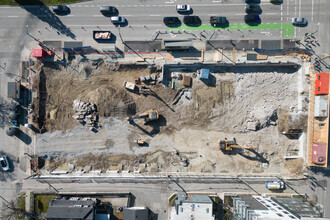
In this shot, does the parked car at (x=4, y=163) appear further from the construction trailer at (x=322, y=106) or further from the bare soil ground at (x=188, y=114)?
the construction trailer at (x=322, y=106)

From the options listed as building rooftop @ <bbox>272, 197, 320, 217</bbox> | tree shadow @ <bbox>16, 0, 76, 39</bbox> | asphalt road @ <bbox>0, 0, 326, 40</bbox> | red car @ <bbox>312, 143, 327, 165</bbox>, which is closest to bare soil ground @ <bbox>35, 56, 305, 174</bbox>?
red car @ <bbox>312, 143, 327, 165</bbox>

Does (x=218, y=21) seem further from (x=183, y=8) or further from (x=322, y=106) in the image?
(x=322, y=106)

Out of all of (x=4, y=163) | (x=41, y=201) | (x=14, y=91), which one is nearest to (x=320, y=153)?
(x=41, y=201)

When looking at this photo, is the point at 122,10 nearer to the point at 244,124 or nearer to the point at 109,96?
the point at 109,96

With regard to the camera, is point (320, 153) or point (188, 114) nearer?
point (320, 153)

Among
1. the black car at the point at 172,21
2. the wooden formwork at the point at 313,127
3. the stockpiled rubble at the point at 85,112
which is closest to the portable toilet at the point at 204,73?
the black car at the point at 172,21

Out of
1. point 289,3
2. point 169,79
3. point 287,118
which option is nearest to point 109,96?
point 169,79
